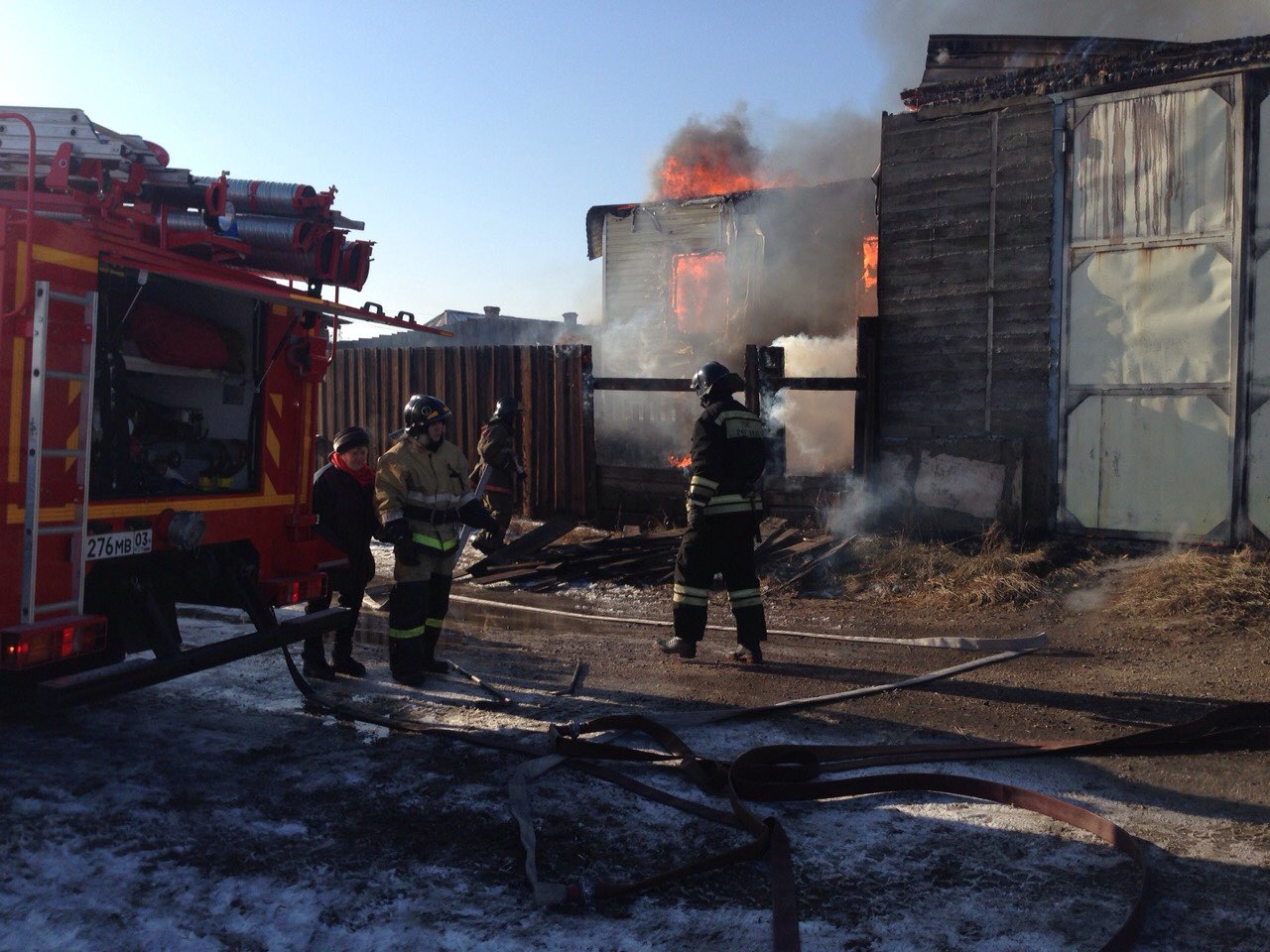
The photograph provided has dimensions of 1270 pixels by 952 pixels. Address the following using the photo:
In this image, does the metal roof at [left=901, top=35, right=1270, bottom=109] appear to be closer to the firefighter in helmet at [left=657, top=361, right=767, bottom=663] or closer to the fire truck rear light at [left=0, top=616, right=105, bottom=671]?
the firefighter in helmet at [left=657, top=361, right=767, bottom=663]

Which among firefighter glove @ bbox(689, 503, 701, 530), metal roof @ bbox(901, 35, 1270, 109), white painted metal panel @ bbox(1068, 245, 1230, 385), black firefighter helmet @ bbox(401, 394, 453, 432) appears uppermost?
metal roof @ bbox(901, 35, 1270, 109)

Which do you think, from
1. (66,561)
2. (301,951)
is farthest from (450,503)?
(301,951)

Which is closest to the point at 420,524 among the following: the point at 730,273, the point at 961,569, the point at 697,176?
the point at 961,569

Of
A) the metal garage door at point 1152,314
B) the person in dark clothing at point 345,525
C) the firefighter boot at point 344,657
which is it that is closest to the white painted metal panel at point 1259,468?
the metal garage door at point 1152,314

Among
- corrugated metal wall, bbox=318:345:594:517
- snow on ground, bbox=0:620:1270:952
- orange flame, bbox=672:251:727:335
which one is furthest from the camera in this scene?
orange flame, bbox=672:251:727:335

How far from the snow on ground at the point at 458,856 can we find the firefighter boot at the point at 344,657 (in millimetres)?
1316

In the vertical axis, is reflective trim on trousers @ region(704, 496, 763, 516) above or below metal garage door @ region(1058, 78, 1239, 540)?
below

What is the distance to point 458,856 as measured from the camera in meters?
3.51

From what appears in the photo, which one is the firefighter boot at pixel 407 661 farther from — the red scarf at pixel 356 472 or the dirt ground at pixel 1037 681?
the red scarf at pixel 356 472

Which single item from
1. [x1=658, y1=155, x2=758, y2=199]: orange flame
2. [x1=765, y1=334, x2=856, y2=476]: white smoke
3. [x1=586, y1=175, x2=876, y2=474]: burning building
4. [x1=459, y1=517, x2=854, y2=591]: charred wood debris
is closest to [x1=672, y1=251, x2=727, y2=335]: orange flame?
[x1=586, y1=175, x2=876, y2=474]: burning building

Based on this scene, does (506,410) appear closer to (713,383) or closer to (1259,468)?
(713,383)

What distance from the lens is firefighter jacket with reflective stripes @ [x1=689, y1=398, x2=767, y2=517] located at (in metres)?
6.49

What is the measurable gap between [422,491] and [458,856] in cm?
294

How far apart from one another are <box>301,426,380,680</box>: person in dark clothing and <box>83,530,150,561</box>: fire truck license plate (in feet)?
4.89
